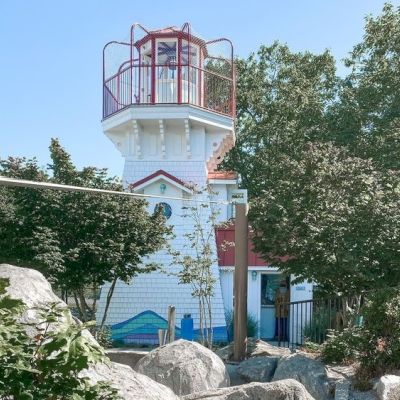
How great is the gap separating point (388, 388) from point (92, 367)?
4460 mm

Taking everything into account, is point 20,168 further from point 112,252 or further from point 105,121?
point 105,121

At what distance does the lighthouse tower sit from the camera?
19.6 metres

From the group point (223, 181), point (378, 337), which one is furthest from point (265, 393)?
point (223, 181)

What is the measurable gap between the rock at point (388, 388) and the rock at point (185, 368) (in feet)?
6.00

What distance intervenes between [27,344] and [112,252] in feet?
38.8

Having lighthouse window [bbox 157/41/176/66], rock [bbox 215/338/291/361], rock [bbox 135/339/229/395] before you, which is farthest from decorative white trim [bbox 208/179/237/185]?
rock [bbox 135/339/229/395]

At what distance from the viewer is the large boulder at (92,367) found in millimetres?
5129

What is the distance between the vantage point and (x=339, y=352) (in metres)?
9.90

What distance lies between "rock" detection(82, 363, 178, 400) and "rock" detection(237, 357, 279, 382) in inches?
181

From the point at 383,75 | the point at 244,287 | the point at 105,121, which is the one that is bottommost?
the point at 244,287

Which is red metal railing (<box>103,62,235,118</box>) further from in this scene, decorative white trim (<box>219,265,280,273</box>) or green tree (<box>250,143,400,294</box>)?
green tree (<box>250,143,400,294</box>)

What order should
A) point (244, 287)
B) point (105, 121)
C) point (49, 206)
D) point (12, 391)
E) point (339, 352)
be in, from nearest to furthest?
point (12, 391), point (339, 352), point (244, 287), point (49, 206), point (105, 121)

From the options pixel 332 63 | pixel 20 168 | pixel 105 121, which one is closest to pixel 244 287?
pixel 20 168

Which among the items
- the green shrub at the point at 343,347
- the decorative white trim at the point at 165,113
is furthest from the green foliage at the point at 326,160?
the decorative white trim at the point at 165,113
